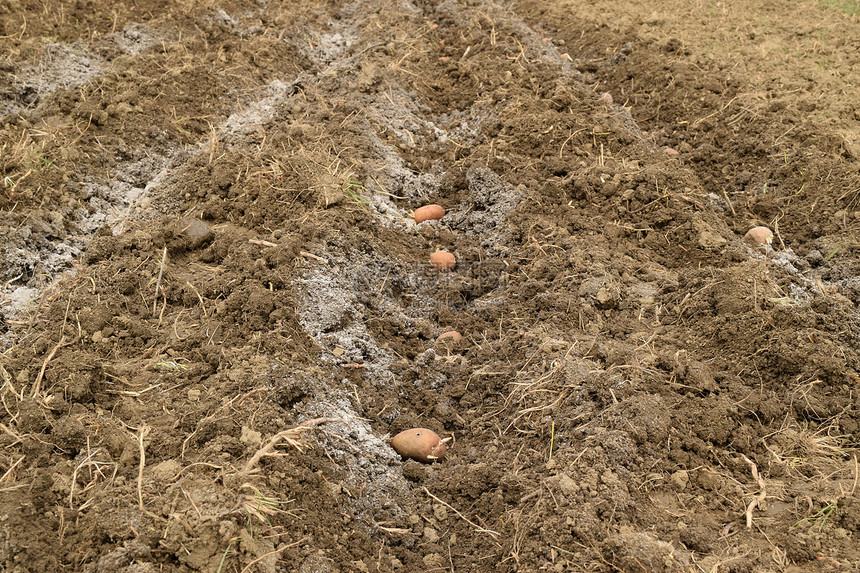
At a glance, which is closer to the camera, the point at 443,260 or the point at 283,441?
the point at 283,441

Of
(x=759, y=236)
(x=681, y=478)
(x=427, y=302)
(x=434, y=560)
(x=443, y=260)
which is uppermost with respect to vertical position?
(x=759, y=236)

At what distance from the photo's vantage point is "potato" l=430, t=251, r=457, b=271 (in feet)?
11.0

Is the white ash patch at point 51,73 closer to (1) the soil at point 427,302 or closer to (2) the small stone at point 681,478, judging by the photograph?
(1) the soil at point 427,302

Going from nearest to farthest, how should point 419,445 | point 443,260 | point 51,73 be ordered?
1. point 419,445
2. point 443,260
3. point 51,73

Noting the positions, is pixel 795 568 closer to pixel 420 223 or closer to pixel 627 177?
pixel 627 177

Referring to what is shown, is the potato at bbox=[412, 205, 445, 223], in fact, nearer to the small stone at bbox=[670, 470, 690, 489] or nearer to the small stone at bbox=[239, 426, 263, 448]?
the small stone at bbox=[239, 426, 263, 448]

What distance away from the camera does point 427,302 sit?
10.7ft

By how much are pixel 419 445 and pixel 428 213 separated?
1527mm

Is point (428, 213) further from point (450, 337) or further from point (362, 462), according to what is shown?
point (362, 462)

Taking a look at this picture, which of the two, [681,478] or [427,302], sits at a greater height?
[681,478]

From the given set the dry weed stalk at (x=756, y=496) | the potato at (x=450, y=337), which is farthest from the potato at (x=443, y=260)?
the dry weed stalk at (x=756, y=496)

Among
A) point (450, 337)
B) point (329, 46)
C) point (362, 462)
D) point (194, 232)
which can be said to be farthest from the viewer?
point (329, 46)

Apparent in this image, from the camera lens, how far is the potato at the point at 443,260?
3359 mm

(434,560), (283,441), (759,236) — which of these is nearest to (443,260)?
(283,441)
